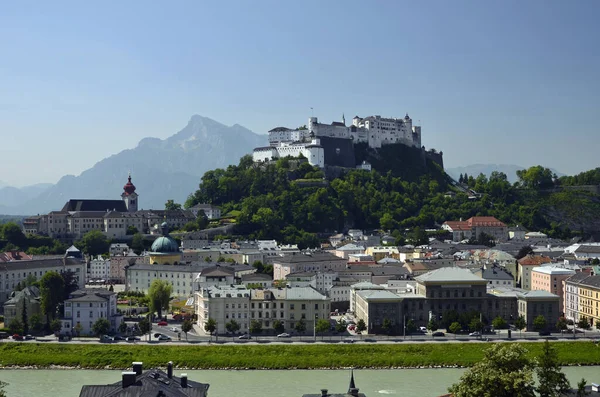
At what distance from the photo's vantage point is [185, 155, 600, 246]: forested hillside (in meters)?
80.5

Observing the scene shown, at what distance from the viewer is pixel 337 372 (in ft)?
103

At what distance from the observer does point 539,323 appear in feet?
128

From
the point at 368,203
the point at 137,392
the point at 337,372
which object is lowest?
the point at 337,372

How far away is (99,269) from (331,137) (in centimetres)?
3826

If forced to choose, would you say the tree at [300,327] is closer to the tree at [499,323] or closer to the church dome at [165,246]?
the tree at [499,323]

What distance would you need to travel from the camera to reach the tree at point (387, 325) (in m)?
38.4

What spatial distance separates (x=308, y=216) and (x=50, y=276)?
4185cm

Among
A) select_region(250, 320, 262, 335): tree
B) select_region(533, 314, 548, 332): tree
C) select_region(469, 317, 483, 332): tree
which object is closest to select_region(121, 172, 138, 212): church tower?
select_region(250, 320, 262, 335): tree

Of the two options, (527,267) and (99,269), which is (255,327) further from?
(99,269)

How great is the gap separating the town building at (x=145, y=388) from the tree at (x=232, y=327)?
18.9 meters

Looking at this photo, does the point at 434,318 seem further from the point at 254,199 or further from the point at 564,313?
the point at 254,199

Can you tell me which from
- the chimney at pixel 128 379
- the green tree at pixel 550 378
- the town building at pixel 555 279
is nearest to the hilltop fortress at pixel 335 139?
the town building at pixel 555 279

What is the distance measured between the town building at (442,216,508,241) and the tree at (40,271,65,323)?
50.1m

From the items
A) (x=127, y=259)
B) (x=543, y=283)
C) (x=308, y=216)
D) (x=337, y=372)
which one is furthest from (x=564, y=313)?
(x=308, y=216)
